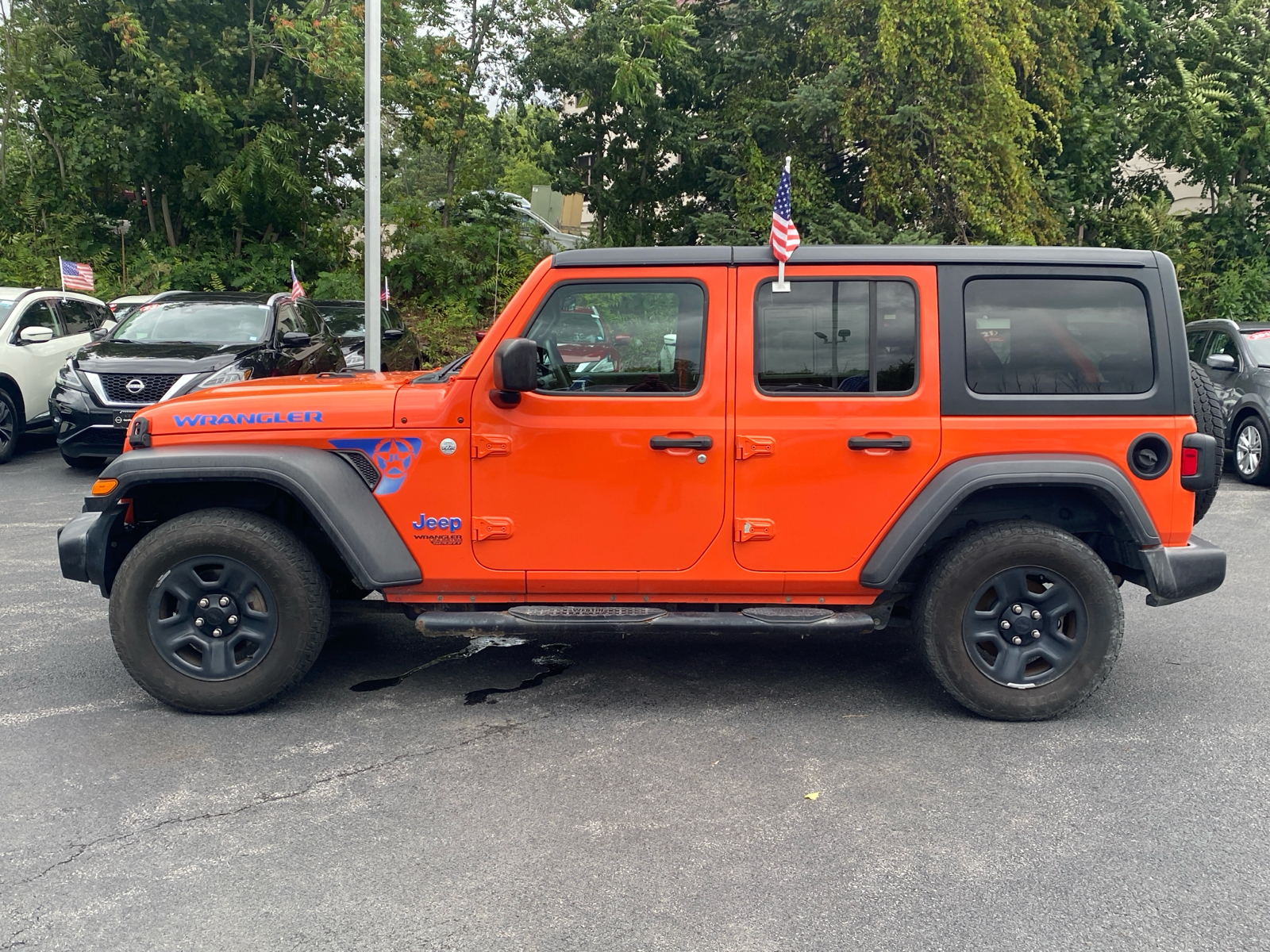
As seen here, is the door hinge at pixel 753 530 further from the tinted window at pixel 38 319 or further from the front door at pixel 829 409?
the tinted window at pixel 38 319

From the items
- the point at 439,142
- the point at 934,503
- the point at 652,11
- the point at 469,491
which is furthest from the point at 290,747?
the point at 439,142

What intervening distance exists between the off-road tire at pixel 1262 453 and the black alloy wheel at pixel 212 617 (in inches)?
385

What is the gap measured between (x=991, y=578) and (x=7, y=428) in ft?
34.0

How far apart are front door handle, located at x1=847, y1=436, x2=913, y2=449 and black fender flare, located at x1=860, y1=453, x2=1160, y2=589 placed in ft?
0.62

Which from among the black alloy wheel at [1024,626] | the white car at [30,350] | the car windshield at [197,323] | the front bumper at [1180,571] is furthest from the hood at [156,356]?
the front bumper at [1180,571]

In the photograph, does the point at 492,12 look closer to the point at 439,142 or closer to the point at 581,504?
the point at 439,142

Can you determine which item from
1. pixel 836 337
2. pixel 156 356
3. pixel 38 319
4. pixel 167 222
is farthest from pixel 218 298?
pixel 167 222

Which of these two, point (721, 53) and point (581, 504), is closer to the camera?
point (581, 504)

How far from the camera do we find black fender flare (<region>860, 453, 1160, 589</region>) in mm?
4430

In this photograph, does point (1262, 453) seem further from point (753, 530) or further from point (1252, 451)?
point (753, 530)

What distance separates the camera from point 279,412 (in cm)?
462

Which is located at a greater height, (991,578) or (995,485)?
(995,485)

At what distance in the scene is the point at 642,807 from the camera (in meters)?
3.82

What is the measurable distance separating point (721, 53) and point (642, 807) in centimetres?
1700
